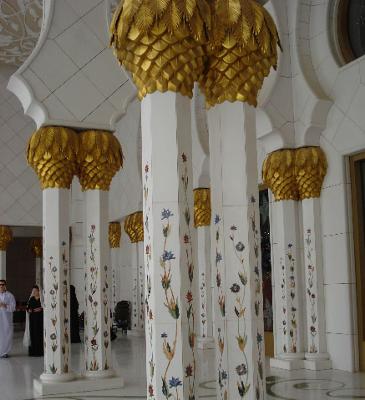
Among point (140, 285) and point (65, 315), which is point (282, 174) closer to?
point (65, 315)

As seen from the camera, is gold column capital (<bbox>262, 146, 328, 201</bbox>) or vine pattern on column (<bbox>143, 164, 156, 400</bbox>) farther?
gold column capital (<bbox>262, 146, 328, 201</bbox>)

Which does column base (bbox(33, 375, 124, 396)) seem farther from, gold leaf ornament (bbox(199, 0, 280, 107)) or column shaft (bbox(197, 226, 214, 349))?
column shaft (bbox(197, 226, 214, 349))

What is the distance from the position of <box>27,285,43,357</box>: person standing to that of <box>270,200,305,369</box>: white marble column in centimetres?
335

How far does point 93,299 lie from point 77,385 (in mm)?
714

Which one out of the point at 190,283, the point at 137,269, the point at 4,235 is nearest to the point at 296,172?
the point at 190,283

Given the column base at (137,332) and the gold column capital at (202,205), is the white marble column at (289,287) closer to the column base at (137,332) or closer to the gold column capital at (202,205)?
the gold column capital at (202,205)

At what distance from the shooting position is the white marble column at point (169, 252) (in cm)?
239

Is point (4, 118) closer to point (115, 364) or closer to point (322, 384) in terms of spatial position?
point (115, 364)

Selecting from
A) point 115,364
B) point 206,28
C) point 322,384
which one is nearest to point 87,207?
point 115,364

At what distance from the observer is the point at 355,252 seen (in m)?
5.43

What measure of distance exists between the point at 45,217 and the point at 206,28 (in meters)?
2.86

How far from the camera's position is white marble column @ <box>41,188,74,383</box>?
190 inches

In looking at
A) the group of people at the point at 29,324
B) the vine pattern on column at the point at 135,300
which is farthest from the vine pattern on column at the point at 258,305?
the vine pattern on column at the point at 135,300

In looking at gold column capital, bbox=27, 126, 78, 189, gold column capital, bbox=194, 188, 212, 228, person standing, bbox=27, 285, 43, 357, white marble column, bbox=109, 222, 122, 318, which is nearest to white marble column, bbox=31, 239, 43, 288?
white marble column, bbox=109, 222, 122, 318
